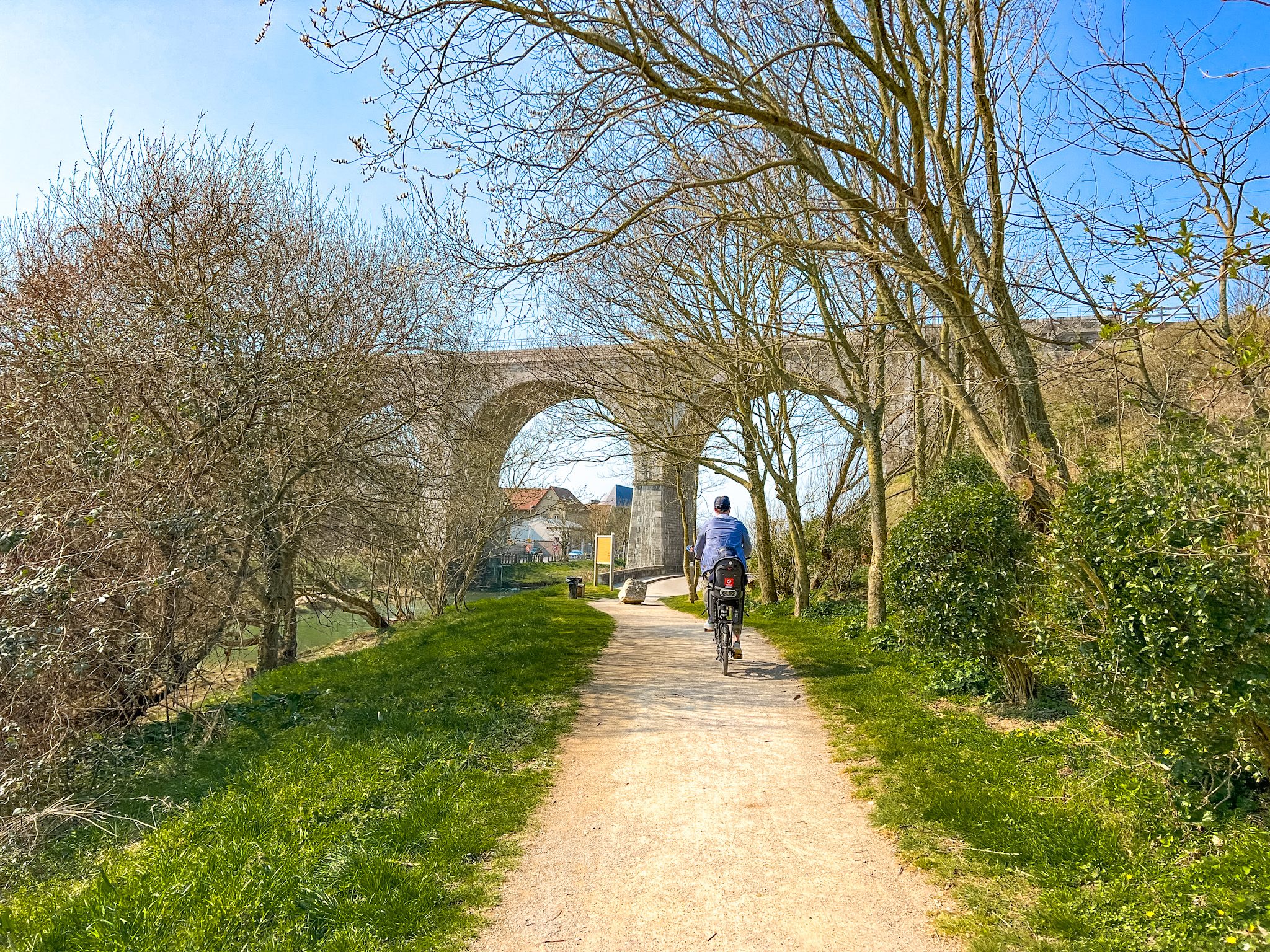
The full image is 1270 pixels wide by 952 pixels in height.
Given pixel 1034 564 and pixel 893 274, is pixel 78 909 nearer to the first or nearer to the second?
pixel 1034 564

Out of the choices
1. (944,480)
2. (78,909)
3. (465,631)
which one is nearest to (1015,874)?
(78,909)

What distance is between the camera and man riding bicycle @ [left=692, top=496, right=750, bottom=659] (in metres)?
7.61

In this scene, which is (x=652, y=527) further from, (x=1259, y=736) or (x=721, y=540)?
(x=1259, y=736)

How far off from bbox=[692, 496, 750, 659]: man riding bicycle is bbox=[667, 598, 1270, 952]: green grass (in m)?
2.55

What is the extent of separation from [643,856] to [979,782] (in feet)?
6.02

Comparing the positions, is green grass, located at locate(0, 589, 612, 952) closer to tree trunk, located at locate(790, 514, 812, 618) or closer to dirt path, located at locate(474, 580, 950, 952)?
dirt path, located at locate(474, 580, 950, 952)

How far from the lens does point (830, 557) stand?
14.2m

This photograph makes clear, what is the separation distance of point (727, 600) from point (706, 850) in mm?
3949

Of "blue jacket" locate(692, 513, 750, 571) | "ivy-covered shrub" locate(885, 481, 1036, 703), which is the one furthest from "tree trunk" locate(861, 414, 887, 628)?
"ivy-covered shrub" locate(885, 481, 1036, 703)

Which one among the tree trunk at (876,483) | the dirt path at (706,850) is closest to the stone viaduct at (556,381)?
the tree trunk at (876,483)

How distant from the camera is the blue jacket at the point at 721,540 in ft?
25.2

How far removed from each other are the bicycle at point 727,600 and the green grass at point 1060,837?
2.22 m

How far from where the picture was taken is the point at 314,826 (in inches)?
148

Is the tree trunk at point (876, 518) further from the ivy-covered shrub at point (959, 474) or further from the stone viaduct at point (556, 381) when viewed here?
the stone viaduct at point (556, 381)
